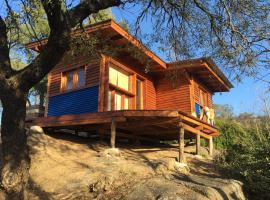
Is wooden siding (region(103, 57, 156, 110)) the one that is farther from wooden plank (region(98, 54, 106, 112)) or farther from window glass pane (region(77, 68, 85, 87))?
window glass pane (region(77, 68, 85, 87))

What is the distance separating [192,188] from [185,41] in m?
4.19

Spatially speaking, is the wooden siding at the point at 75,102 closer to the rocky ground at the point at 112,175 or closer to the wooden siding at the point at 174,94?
the rocky ground at the point at 112,175

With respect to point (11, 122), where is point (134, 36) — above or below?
above

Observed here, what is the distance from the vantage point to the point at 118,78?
15023 mm

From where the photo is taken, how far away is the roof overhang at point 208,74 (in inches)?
611

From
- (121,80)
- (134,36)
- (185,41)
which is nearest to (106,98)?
(121,80)

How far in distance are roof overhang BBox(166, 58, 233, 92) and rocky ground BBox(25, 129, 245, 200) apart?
469 cm

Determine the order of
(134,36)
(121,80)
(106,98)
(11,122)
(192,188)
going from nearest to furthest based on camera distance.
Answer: (11,122) → (192,188) → (134,36) → (106,98) → (121,80)

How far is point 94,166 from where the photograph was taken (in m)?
9.54

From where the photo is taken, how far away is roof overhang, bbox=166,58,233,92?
50.9 feet

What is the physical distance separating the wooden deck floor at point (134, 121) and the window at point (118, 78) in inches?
82.2

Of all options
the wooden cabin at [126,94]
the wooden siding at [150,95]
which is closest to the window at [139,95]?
the wooden cabin at [126,94]

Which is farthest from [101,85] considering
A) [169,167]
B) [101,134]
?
[169,167]

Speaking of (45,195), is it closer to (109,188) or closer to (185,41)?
(109,188)
